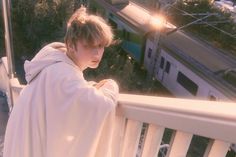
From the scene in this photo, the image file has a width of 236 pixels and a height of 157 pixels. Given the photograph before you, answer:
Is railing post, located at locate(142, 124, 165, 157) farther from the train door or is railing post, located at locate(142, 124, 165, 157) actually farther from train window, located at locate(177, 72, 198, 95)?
the train door

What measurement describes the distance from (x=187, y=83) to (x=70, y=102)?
8928 millimetres

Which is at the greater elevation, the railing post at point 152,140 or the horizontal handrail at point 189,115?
the horizontal handrail at point 189,115

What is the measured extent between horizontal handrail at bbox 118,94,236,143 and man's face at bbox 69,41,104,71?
7.5 inches

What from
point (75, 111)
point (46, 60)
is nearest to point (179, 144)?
point (75, 111)

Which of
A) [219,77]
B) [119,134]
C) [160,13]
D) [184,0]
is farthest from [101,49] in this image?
[184,0]

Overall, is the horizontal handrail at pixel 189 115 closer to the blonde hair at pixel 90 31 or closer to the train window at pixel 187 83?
the blonde hair at pixel 90 31

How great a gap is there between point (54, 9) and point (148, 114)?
11.0m

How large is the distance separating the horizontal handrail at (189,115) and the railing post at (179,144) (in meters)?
0.03

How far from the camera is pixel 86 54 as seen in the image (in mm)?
1182

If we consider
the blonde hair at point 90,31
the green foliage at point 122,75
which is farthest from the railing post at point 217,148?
the green foliage at point 122,75

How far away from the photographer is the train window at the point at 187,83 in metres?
9.44

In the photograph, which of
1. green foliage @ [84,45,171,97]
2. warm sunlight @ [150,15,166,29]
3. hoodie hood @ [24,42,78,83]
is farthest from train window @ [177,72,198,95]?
hoodie hood @ [24,42,78,83]

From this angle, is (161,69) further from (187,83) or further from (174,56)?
(187,83)

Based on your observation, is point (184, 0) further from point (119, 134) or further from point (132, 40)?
point (119, 134)
